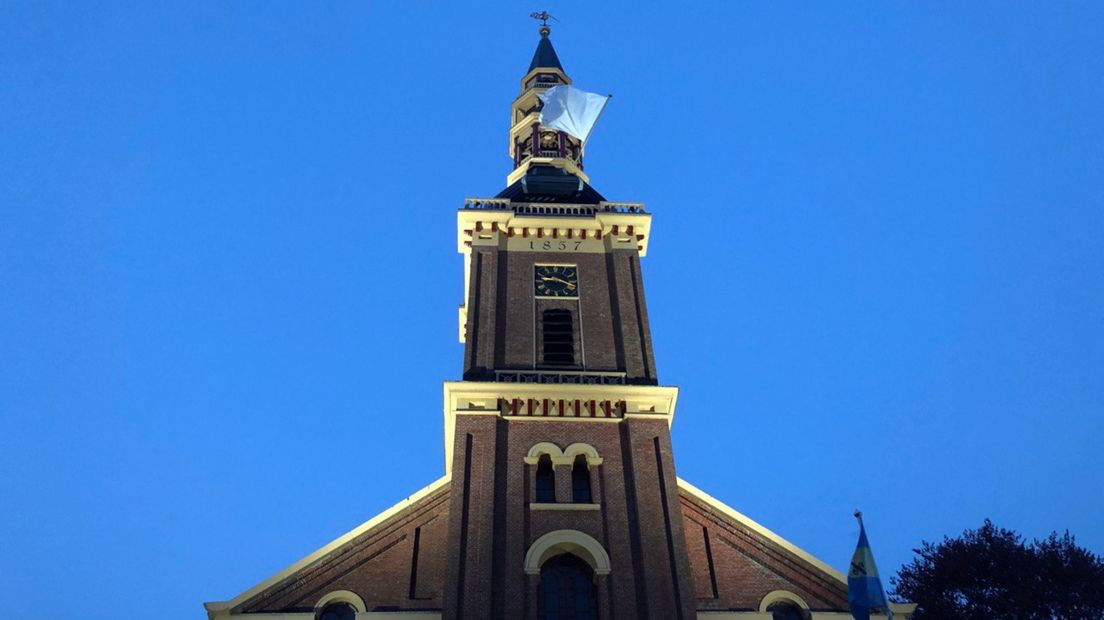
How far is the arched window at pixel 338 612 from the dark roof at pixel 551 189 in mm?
17266

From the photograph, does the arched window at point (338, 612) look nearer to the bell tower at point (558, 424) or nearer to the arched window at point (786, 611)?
the bell tower at point (558, 424)

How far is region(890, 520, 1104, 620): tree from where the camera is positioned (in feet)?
115

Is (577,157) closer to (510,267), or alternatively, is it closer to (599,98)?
(599,98)

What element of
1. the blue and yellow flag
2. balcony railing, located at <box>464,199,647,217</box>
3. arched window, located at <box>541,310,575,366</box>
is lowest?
the blue and yellow flag

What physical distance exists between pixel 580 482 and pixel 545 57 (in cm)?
3176

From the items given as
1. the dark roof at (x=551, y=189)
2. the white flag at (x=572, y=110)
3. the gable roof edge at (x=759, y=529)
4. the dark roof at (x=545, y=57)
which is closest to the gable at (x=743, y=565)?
the gable roof edge at (x=759, y=529)

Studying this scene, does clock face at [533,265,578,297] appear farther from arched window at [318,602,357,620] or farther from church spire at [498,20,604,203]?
arched window at [318,602,357,620]

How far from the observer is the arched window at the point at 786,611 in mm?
29547

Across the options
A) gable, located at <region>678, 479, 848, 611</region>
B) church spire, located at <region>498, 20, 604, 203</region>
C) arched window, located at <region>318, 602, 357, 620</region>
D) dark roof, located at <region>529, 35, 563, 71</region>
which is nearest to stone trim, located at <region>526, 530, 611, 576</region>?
gable, located at <region>678, 479, 848, 611</region>

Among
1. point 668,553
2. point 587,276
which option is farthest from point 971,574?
point 587,276

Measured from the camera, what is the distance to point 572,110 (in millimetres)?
45469

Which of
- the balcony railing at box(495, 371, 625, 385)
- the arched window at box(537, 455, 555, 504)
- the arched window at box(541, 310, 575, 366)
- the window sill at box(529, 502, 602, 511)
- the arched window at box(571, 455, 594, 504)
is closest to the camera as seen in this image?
the window sill at box(529, 502, 602, 511)

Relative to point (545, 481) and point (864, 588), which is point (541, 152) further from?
point (864, 588)

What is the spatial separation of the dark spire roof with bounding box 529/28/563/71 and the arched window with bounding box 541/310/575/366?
2295 centimetres
